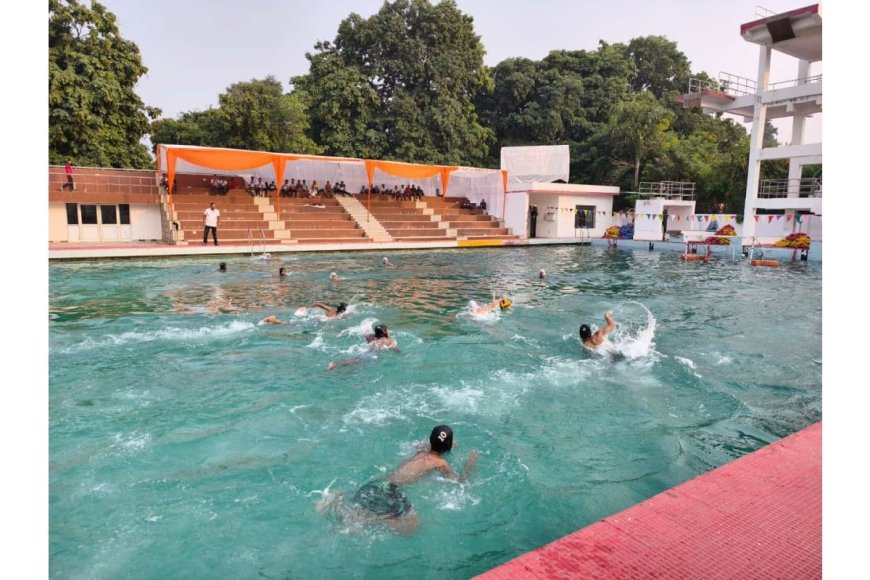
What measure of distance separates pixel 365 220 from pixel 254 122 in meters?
7.93

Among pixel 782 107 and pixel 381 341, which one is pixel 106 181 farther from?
pixel 782 107

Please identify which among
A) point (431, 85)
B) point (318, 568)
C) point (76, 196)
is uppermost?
point (431, 85)

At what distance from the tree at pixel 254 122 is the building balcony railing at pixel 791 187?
2413cm

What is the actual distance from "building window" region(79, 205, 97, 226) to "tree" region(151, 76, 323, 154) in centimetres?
660

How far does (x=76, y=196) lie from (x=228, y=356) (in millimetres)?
17351

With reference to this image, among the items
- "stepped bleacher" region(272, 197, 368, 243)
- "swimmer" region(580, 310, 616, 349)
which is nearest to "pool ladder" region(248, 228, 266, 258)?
"stepped bleacher" region(272, 197, 368, 243)

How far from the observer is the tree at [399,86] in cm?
3278

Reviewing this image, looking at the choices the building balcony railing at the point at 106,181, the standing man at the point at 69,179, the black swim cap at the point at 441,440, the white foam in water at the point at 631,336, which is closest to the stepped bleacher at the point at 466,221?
the building balcony railing at the point at 106,181

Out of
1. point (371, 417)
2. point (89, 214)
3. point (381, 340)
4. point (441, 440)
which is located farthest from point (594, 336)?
point (89, 214)

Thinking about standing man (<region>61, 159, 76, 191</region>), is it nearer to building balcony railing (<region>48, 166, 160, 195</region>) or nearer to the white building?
building balcony railing (<region>48, 166, 160, 195</region>)

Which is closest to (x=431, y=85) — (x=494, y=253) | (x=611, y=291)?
(x=494, y=253)

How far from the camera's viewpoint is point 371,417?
593 cm
